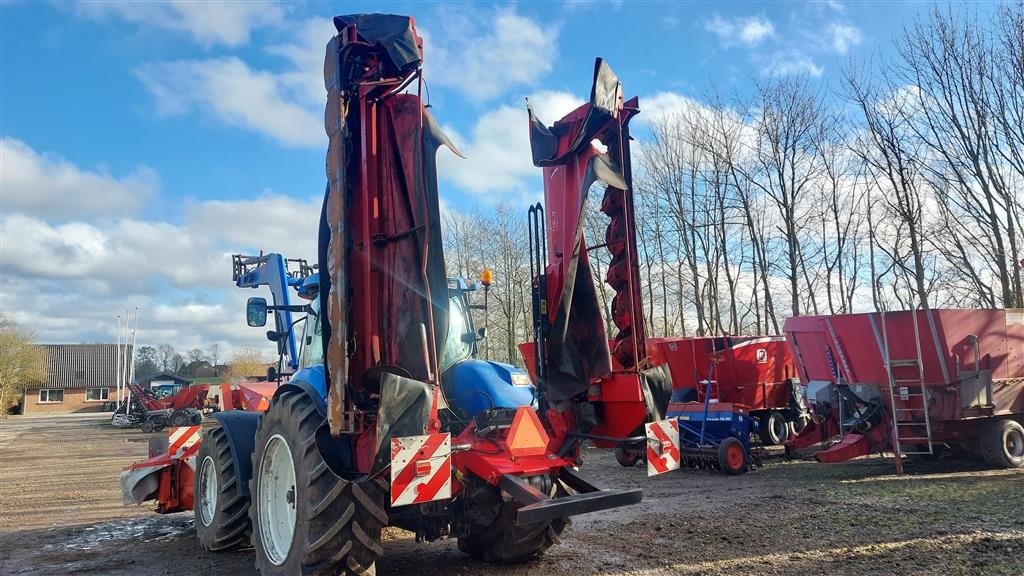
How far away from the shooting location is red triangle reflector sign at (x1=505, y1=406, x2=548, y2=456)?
178 inches

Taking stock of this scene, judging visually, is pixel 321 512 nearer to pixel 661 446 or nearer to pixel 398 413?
pixel 398 413

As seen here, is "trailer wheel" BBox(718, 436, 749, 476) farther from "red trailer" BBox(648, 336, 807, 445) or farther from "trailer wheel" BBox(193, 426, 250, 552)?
"trailer wheel" BBox(193, 426, 250, 552)

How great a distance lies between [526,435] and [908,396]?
7877 mm

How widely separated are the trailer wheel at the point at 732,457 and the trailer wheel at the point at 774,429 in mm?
3887

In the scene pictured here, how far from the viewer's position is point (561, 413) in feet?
17.0

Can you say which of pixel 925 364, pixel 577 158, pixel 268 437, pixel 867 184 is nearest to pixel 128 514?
pixel 268 437

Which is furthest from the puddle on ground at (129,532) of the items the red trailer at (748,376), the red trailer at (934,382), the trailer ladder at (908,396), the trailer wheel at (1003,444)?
the trailer wheel at (1003,444)

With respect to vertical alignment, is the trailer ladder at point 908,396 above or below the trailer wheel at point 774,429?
above

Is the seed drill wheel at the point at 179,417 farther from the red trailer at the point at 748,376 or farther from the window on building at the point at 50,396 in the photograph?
the window on building at the point at 50,396

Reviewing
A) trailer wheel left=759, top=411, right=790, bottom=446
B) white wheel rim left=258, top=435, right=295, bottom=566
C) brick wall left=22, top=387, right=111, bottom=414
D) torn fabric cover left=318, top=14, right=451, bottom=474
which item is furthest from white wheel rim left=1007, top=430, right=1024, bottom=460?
brick wall left=22, top=387, right=111, bottom=414

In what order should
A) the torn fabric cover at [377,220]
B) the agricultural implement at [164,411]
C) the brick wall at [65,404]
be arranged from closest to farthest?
the torn fabric cover at [377,220] < the agricultural implement at [164,411] < the brick wall at [65,404]

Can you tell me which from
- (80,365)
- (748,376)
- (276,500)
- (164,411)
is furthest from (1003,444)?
(80,365)

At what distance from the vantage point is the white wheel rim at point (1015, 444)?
10172 mm

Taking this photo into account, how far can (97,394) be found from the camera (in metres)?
63.4
